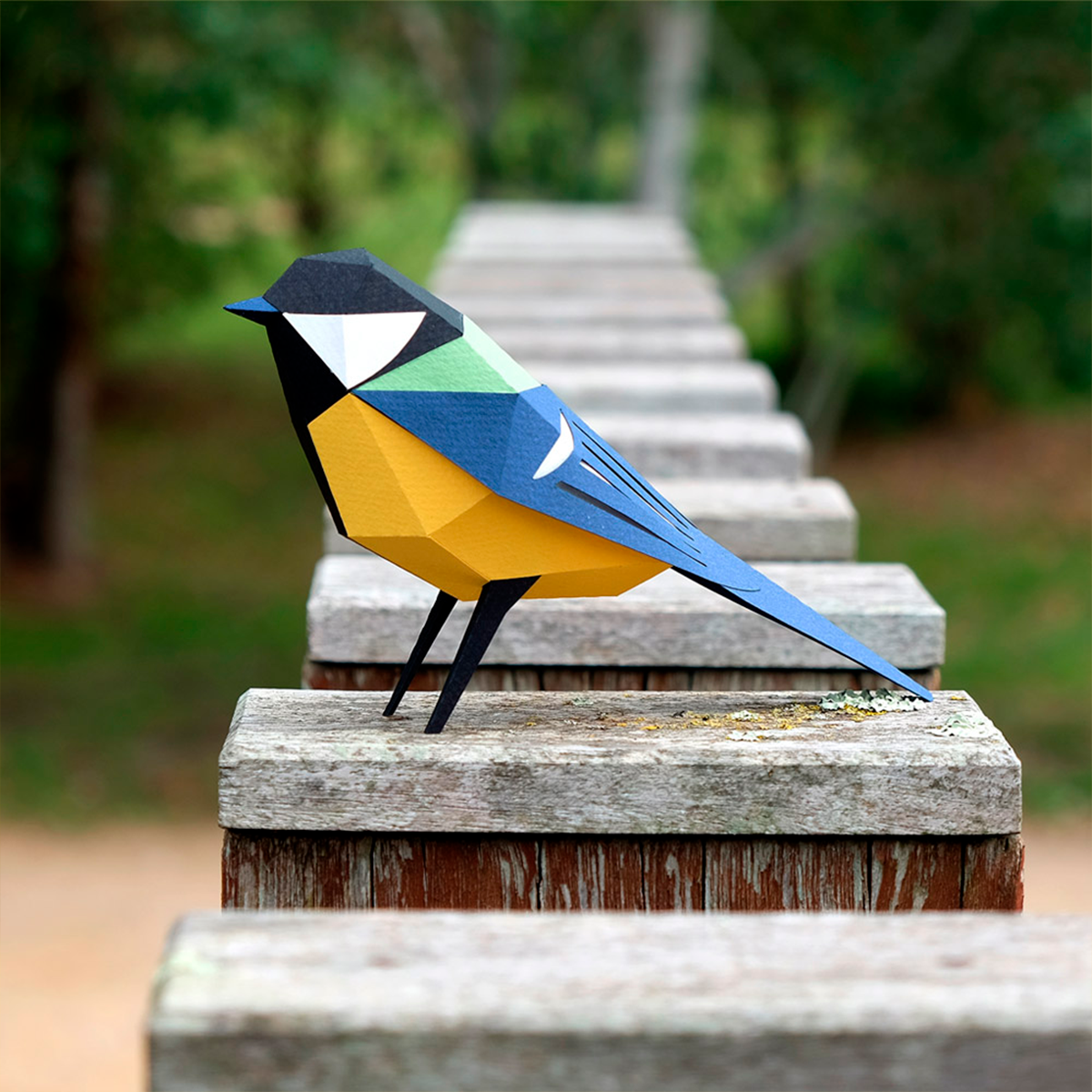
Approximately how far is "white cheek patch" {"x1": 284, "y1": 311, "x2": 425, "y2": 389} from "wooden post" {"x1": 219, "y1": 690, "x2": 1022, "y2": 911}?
0.44 metres

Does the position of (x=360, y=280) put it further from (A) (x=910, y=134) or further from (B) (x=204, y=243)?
(B) (x=204, y=243)

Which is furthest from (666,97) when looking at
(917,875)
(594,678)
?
(917,875)

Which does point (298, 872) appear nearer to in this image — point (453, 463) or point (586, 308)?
point (453, 463)

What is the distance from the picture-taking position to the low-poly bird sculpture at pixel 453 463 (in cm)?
→ 178

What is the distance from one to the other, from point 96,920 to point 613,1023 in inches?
303

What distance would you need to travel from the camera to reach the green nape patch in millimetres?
1784

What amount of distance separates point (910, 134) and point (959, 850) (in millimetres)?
12671

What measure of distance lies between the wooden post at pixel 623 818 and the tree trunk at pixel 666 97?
9.10m

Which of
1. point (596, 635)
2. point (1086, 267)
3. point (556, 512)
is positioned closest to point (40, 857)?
point (596, 635)

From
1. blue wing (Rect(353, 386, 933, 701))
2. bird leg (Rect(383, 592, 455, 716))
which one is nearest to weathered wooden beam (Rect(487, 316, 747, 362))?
bird leg (Rect(383, 592, 455, 716))

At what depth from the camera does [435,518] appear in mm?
1786

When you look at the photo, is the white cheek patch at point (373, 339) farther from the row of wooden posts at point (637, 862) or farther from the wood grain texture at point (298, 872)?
the wood grain texture at point (298, 872)

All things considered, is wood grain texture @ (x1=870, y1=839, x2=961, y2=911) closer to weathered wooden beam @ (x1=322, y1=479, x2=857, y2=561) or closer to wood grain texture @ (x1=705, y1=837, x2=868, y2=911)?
wood grain texture @ (x1=705, y1=837, x2=868, y2=911)

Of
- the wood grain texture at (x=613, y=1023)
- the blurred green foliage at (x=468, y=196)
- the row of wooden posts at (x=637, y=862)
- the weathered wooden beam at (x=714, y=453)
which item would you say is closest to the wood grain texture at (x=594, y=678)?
the row of wooden posts at (x=637, y=862)
